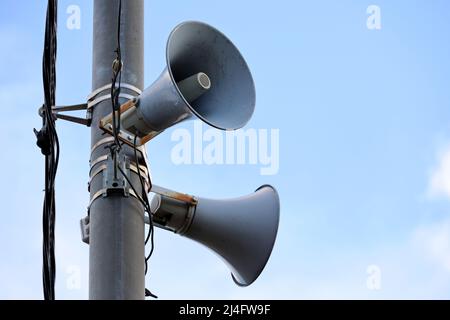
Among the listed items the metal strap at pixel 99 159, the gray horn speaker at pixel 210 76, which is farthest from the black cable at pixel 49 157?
the gray horn speaker at pixel 210 76

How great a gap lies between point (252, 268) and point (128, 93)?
4.09 ft

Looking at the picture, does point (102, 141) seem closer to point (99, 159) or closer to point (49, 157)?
point (99, 159)

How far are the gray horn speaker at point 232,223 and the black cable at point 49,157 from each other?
21.6 inches

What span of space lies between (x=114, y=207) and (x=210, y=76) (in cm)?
112

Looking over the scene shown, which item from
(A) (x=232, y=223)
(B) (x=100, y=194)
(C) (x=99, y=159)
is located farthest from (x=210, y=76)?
(B) (x=100, y=194)

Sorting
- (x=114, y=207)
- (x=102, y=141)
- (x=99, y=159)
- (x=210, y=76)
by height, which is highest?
(x=210, y=76)

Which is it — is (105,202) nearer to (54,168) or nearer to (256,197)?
(54,168)

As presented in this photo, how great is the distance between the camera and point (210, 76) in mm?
7383

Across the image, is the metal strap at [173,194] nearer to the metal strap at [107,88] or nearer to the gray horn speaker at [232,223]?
the gray horn speaker at [232,223]
